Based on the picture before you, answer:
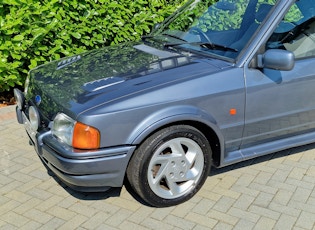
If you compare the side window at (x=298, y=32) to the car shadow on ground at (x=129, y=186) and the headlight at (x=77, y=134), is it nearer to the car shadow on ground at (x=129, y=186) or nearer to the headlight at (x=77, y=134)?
the car shadow on ground at (x=129, y=186)

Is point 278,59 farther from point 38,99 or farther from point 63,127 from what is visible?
point 38,99

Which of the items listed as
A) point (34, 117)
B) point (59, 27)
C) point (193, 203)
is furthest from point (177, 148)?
point (59, 27)

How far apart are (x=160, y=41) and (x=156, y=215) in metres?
1.84

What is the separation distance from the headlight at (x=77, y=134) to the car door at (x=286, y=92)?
1.33 m

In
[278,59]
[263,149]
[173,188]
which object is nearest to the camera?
[278,59]

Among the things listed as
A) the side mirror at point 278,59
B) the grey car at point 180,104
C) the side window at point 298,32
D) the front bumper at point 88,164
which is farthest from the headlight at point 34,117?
the side window at point 298,32

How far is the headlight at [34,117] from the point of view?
11.1 feet

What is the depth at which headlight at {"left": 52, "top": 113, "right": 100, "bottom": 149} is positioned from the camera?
292 cm

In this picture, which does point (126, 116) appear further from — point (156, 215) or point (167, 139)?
point (156, 215)

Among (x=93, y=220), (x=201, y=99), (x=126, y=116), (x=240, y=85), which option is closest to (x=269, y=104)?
(x=240, y=85)

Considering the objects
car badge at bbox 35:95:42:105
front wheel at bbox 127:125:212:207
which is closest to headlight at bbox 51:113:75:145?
car badge at bbox 35:95:42:105

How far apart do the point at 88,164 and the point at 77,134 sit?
0.24m

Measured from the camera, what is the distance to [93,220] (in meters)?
3.22

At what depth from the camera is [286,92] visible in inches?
138
